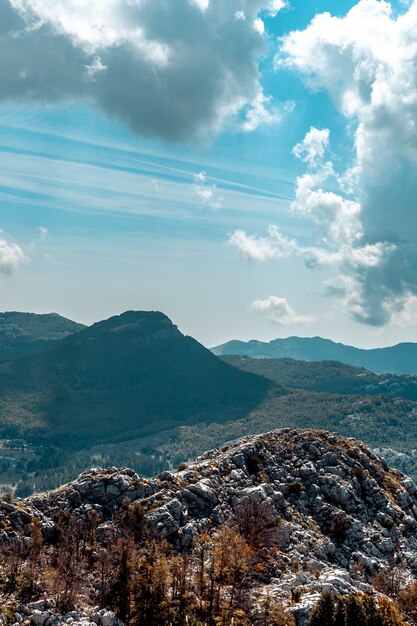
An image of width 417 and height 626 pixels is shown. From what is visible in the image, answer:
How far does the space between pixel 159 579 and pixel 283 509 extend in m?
38.2

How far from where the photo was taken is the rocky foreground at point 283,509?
3750 inches

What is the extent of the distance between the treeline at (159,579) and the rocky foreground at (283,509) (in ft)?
4.75

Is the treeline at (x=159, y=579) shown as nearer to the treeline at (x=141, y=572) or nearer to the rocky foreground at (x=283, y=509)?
the treeline at (x=141, y=572)

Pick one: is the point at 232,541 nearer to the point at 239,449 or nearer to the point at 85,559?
the point at 85,559

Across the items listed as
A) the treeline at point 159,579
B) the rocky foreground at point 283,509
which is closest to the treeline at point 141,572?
the treeline at point 159,579

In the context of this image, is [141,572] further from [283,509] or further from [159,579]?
[283,509]

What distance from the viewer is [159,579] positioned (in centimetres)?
8244

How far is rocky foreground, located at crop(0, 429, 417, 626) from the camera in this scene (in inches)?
3750

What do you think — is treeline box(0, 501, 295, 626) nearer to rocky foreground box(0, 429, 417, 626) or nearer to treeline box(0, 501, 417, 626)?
treeline box(0, 501, 417, 626)

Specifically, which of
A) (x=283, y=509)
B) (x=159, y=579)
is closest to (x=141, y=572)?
(x=159, y=579)

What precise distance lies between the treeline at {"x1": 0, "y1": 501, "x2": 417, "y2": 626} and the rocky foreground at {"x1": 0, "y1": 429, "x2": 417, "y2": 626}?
145cm

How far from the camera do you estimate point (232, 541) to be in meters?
89.4

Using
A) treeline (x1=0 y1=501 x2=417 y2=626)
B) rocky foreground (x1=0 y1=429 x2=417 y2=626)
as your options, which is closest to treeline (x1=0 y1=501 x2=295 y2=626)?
treeline (x1=0 y1=501 x2=417 y2=626)

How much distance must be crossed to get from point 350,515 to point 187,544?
38.6 metres
